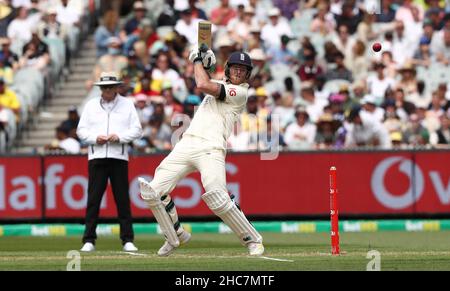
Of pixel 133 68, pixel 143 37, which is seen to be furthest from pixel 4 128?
pixel 143 37

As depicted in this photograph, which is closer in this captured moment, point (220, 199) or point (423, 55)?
point (220, 199)

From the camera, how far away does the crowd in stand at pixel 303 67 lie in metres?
22.9

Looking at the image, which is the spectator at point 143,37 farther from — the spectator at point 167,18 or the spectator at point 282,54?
the spectator at point 282,54

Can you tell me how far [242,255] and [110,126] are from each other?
123 inches

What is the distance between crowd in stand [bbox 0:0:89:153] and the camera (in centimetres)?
2470

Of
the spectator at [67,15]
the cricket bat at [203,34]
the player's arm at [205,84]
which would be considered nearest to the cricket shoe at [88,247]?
the player's arm at [205,84]

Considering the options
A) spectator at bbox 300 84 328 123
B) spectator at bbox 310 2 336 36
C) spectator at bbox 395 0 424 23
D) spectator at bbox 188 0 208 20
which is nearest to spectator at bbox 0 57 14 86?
spectator at bbox 188 0 208 20

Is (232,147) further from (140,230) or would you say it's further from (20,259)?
(20,259)

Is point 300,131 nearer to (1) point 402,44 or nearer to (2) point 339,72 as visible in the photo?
(2) point 339,72

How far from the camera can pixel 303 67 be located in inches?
991

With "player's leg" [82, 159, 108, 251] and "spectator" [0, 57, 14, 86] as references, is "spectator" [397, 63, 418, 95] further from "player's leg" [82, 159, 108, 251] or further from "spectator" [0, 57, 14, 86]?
"player's leg" [82, 159, 108, 251]
